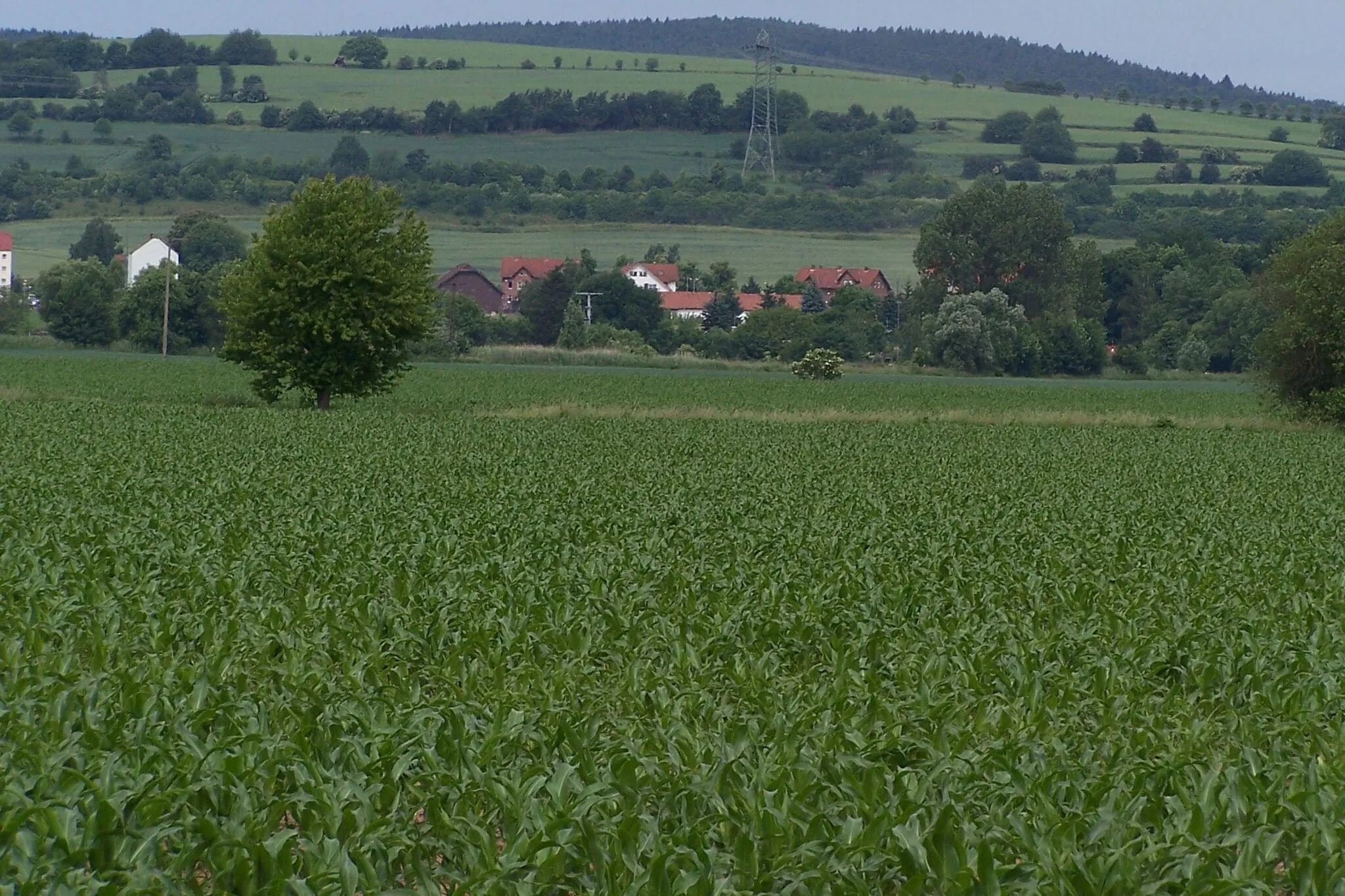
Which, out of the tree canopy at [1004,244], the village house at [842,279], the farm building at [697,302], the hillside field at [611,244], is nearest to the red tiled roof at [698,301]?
the farm building at [697,302]

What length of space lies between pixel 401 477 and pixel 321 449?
5766mm

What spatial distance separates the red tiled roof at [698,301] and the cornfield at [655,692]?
4822 inches

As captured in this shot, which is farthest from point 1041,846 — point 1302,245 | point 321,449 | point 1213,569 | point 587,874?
point 1302,245

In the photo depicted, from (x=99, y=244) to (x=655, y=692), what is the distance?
168 m

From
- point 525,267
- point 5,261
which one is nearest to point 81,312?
point 525,267

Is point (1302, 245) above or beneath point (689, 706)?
above

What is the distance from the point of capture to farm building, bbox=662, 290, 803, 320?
143m

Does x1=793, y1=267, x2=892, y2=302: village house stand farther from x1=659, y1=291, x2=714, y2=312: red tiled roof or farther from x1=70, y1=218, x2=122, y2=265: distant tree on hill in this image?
x1=70, y1=218, x2=122, y2=265: distant tree on hill

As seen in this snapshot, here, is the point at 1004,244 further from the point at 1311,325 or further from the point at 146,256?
the point at 146,256

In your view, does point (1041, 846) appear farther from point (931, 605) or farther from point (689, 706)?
point (931, 605)

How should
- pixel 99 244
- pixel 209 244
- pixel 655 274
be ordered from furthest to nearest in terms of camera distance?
pixel 99 244 → pixel 655 274 → pixel 209 244

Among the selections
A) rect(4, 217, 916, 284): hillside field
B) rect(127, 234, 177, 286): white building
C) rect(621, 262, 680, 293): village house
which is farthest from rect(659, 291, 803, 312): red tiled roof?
rect(127, 234, 177, 286): white building

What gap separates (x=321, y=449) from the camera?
1144 inches

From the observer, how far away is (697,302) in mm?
147500
